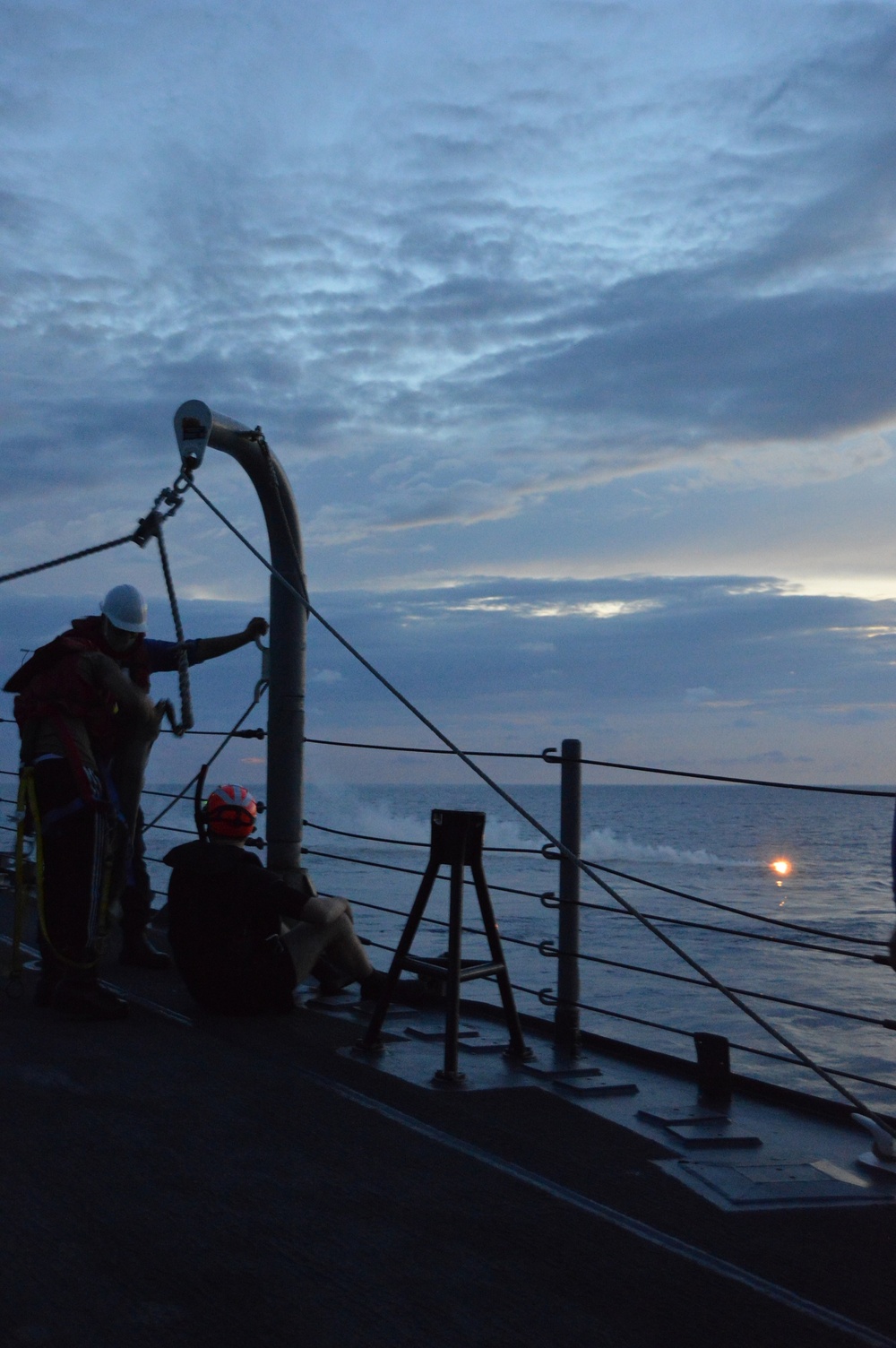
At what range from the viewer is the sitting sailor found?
5383 mm

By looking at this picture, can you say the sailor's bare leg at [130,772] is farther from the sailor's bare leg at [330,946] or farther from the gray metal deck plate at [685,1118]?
the gray metal deck plate at [685,1118]

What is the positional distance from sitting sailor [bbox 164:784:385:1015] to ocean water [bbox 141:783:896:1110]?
0.49 metres

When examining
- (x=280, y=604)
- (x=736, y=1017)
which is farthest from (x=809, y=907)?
(x=280, y=604)

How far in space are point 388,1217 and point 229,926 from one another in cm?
241

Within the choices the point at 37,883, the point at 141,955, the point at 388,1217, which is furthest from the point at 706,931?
the point at 388,1217

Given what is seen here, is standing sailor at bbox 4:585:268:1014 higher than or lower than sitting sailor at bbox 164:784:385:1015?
higher

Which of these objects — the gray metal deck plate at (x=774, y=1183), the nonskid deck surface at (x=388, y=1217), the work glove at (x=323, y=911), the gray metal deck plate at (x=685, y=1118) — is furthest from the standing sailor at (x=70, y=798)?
the gray metal deck plate at (x=774, y=1183)

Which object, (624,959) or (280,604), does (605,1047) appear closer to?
(280,604)

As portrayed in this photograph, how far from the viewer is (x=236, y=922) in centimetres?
540

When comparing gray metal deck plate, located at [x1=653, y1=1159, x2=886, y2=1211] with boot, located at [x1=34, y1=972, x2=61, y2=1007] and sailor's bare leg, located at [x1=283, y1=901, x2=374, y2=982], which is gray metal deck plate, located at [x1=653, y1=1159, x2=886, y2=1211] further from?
boot, located at [x1=34, y1=972, x2=61, y2=1007]

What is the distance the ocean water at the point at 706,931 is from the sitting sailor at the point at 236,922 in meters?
0.49

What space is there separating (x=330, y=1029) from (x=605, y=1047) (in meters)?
1.25

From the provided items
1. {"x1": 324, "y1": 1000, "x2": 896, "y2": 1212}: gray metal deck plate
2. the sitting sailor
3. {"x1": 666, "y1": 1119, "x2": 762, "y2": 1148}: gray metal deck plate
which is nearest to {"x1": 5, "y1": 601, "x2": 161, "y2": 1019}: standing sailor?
the sitting sailor

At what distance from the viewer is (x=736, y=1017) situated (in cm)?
1692
